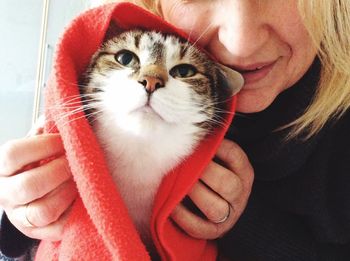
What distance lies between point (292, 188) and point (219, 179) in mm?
184

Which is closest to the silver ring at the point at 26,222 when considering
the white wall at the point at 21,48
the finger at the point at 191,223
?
the finger at the point at 191,223

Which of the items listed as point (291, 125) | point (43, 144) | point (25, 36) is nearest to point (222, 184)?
point (291, 125)

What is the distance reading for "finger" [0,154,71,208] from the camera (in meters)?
0.60

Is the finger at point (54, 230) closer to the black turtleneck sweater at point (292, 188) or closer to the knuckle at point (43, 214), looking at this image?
the knuckle at point (43, 214)

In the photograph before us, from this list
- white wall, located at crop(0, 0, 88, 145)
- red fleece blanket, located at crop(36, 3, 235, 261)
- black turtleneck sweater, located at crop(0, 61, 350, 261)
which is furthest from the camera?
white wall, located at crop(0, 0, 88, 145)

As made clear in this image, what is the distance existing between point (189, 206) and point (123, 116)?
0.69 ft

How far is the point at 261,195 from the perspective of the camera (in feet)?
2.62

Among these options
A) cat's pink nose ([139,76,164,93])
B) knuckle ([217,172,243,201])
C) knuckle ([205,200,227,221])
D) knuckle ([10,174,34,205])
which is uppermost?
cat's pink nose ([139,76,164,93])

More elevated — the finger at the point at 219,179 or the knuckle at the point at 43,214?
the finger at the point at 219,179

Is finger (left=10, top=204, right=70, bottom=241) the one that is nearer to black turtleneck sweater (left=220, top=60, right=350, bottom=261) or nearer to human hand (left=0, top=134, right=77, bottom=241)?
human hand (left=0, top=134, right=77, bottom=241)

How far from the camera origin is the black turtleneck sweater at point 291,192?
2.43 ft

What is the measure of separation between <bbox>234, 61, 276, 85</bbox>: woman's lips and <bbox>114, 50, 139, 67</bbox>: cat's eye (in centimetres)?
18

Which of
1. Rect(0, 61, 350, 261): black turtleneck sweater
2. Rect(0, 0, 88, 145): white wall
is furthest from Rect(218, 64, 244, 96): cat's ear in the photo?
Rect(0, 0, 88, 145): white wall

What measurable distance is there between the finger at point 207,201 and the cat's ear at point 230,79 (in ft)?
0.55
